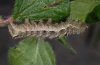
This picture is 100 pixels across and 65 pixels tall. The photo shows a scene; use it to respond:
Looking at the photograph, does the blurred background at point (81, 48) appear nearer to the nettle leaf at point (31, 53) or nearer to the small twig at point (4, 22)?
the nettle leaf at point (31, 53)

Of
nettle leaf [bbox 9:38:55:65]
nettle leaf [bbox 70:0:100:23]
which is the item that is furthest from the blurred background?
nettle leaf [bbox 70:0:100:23]

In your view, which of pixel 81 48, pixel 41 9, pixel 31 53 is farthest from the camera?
pixel 81 48

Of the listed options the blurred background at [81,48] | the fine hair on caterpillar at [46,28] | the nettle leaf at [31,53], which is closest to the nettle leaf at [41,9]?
the fine hair on caterpillar at [46,28]

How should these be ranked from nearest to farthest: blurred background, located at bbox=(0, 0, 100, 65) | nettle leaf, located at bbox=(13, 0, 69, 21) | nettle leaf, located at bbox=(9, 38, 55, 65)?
nettle leaf, located at bbox=(13, 0, 69, 21) < nettle leaf, located at bbox=(9, 38, 55, 65) < blurred background, located at bbox=(0, 0, 100, 65)

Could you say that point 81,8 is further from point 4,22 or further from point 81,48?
point 81,48

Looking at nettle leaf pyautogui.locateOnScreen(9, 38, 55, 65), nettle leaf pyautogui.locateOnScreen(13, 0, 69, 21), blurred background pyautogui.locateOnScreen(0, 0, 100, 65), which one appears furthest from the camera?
blurred background pyautogui.locateOnScreen(0, 0, 100, 65)

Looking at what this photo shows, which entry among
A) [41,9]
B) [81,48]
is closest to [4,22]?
[41,9]

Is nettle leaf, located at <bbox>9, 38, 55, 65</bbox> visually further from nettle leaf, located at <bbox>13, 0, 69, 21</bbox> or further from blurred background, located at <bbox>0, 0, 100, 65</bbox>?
blurred background, located at <bbox>0, 0, 100, 65</bbox>
